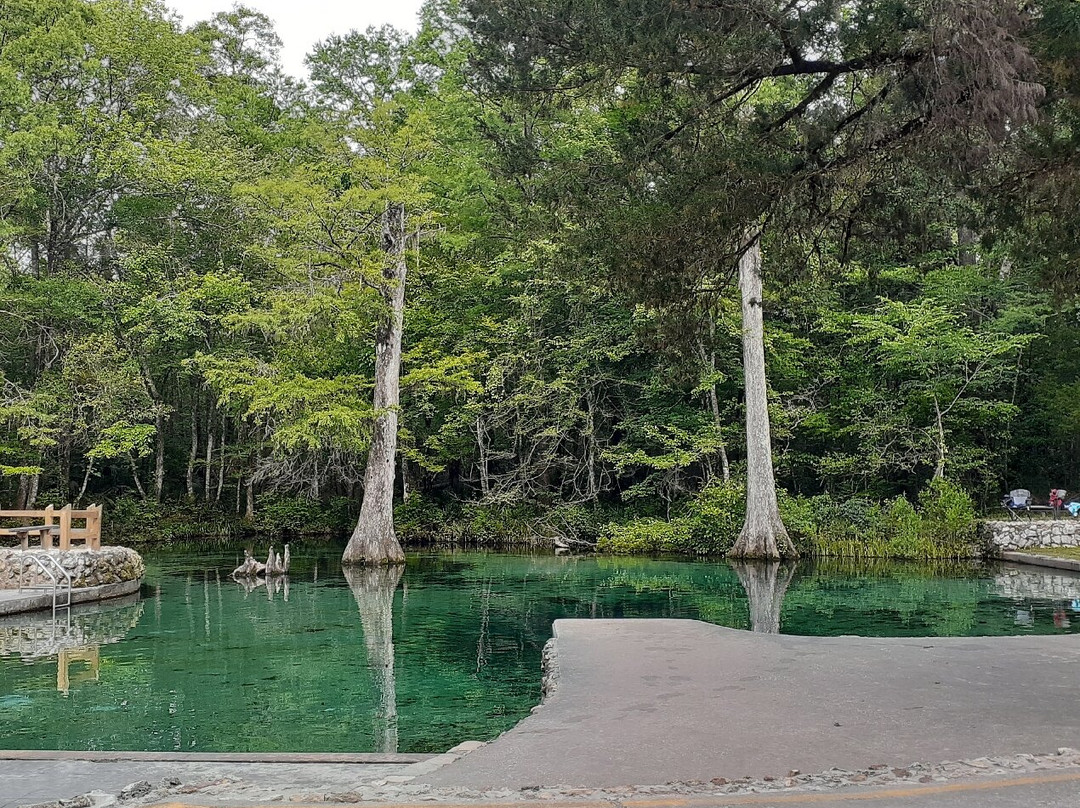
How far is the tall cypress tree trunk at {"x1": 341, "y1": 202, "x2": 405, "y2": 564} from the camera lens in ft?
75.8

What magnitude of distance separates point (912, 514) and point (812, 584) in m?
6.74

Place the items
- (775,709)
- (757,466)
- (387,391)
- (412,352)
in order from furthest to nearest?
(412,352) → (387,391) → (757,466) → (775,709)

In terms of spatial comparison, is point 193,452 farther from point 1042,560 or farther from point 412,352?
point 1042,560

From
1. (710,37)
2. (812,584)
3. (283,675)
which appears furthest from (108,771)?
(812,584)

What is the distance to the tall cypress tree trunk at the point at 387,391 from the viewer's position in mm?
Result: 23094

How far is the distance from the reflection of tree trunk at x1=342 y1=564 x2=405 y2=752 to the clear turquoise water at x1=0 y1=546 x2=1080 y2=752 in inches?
1.5

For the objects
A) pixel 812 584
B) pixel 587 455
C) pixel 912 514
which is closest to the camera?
pixel 812 584

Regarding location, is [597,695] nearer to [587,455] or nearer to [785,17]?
[785,17]

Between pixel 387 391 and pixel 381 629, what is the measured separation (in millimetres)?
12320

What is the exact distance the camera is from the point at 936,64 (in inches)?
249

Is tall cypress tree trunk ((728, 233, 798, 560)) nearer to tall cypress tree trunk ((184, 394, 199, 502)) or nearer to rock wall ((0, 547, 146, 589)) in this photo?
rock wall ((0, 547, 146, 589))

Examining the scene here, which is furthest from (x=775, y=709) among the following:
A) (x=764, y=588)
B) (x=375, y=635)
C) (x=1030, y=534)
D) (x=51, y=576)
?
(x=1030, y=534)

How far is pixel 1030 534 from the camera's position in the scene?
2092cm

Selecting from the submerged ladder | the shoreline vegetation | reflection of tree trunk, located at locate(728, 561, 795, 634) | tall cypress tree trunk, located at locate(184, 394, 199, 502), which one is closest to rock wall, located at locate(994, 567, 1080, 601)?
the shoreline vegetation
